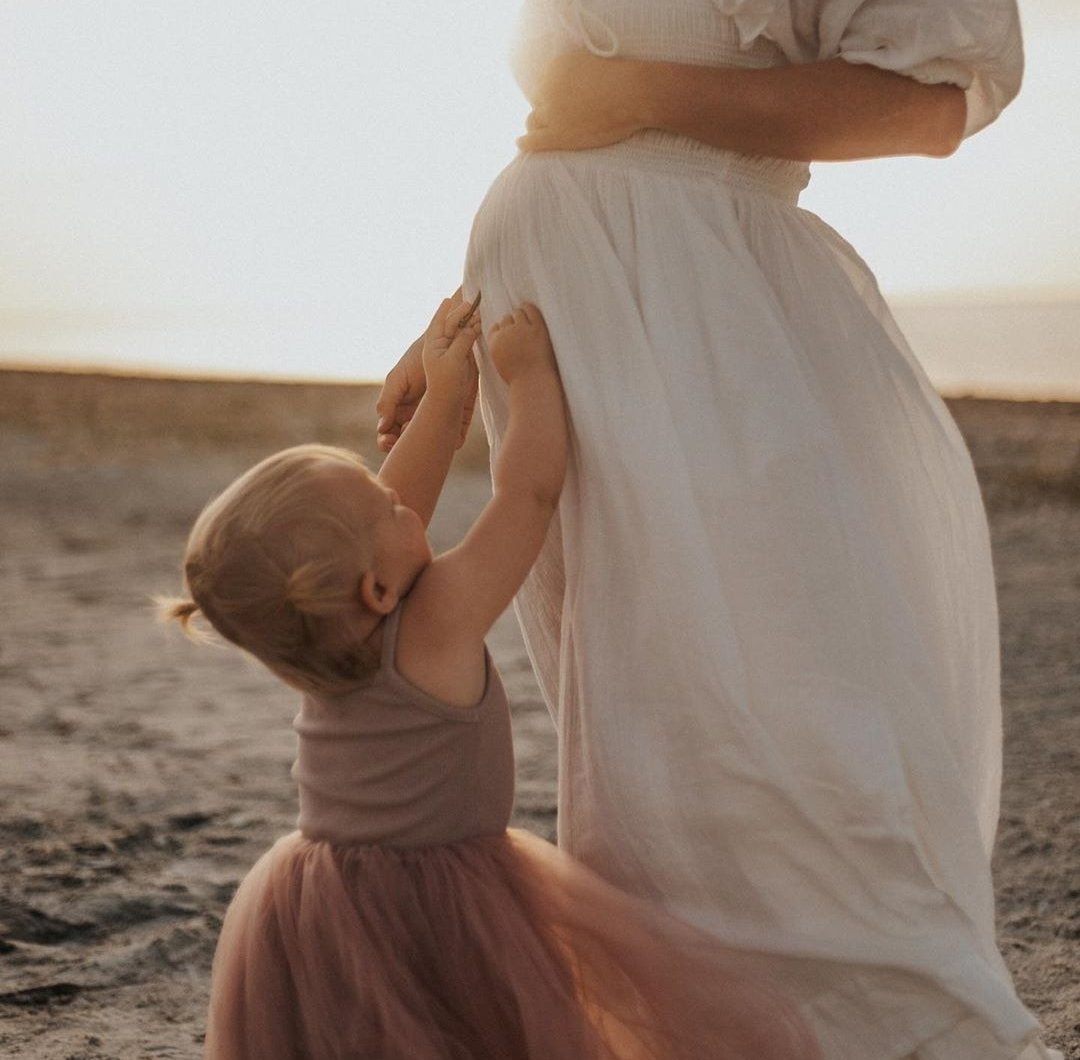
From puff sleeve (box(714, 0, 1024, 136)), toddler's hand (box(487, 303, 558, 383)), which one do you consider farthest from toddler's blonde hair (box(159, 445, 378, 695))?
puff sleeve (box(714, 0, 1024, 136))

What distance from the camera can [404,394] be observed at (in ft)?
7.39

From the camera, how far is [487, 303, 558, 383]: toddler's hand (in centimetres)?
189

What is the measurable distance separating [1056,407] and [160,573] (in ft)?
31.4

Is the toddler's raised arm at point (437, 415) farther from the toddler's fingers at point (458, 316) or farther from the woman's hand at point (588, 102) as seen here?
the woman's hand at point (588, 102)

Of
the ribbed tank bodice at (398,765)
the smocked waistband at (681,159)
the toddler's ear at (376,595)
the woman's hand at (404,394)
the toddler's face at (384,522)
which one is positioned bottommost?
the ribbed tank bodice at (398,765)

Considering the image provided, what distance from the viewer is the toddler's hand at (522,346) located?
1.89m

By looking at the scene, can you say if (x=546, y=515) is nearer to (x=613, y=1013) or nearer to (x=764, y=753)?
(x=764, y=753)

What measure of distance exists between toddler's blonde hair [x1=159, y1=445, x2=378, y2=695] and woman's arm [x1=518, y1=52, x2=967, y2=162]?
56 cm

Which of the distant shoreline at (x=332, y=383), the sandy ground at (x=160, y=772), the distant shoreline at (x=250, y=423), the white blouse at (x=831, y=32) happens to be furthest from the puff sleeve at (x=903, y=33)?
the distant shoreline at (x=332, y=383)

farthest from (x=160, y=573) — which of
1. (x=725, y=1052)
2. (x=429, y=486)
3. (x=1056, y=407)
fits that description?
(x=1056, y=407)

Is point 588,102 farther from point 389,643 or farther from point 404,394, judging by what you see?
point 389,643

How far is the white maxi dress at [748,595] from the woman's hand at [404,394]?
288 millimetres

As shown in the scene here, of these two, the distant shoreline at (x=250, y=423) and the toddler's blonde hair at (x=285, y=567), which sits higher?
the toddler's blonde hair at (x=285, y=567)

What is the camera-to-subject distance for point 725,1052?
176 centimetres
